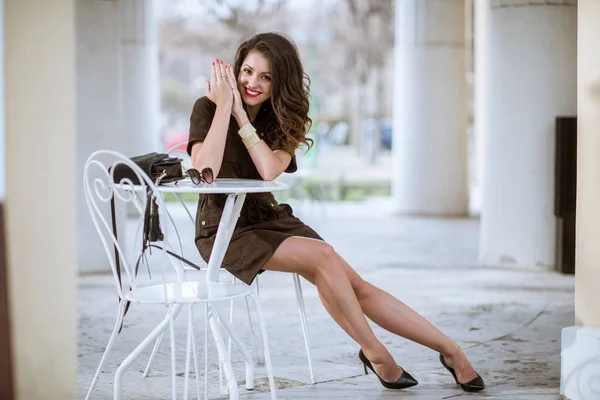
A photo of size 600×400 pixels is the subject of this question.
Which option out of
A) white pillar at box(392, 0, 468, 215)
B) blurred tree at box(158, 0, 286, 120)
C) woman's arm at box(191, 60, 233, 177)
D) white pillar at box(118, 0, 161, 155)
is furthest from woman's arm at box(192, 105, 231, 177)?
blurred tree at box(158, 0, 286, 120)

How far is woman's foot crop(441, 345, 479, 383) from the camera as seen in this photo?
446 centimetres

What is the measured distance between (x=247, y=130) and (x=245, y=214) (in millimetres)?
366

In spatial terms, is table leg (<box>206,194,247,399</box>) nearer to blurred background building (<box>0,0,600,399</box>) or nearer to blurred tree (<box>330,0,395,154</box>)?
blurred background building (<box>0,0,600,399</box>)

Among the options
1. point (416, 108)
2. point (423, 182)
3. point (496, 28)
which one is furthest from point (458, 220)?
point (496, 28)

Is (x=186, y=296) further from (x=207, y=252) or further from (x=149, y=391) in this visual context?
(x=149, y=391)

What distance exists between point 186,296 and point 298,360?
4.50ft

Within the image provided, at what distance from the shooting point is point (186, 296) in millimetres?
3918

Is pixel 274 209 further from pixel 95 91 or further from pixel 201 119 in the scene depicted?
pixel 95 91

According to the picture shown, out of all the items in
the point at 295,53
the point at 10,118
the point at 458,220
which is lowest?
the point at 458,220

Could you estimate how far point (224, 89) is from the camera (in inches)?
171

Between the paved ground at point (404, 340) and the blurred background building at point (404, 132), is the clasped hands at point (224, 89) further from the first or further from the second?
the paved ground at point (404, 340)

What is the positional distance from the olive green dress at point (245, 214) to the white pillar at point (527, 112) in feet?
13.7

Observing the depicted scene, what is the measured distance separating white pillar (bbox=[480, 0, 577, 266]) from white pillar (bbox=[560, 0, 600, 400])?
13.8ft

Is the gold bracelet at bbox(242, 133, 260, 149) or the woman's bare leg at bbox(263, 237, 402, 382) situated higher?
the gold bracelet at bbox(242, 133, 260, 149)
